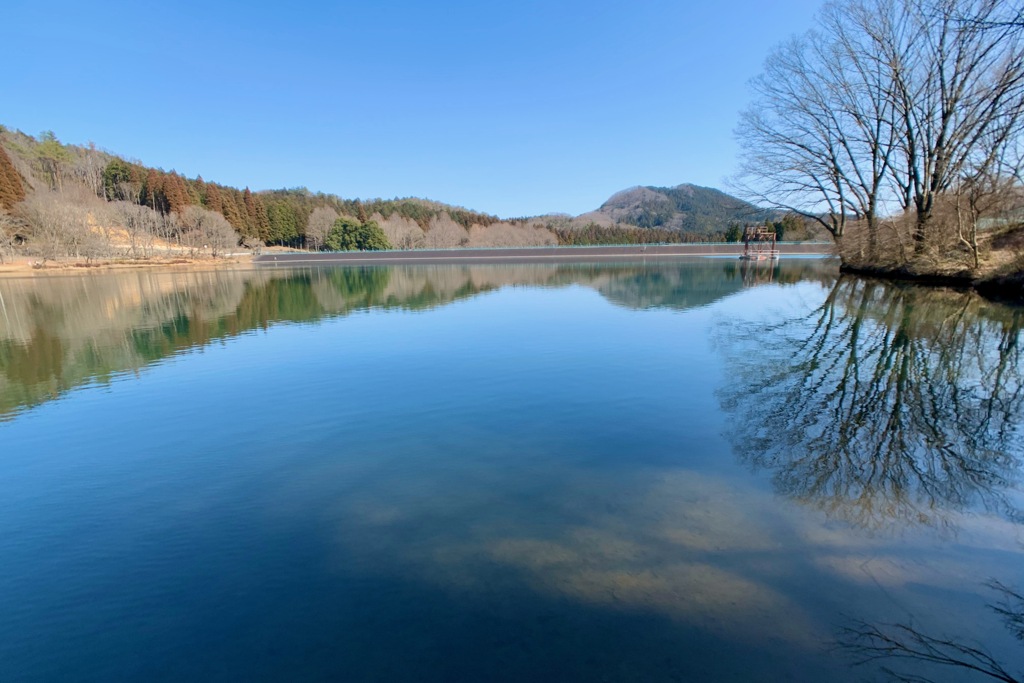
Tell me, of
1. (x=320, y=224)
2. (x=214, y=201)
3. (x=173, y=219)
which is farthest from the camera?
(x=320, y=224)

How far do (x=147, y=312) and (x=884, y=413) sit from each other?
2030 cm

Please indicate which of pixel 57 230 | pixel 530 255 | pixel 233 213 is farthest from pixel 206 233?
→ pixel 530 255

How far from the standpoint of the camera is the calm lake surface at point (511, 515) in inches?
97.0

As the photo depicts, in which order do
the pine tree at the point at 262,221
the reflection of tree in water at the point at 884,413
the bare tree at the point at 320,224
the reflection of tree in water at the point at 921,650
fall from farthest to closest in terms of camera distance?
the bare tree at the point at 320,224 < the pine tree at the point at 262,221 < the reflection of tree in water at the point at 884,413 < the reflection of tree in water at the point at 921,650

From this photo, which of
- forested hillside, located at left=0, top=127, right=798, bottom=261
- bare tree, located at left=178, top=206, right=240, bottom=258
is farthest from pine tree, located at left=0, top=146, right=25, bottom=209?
bare tree, located at left=178, top=206, right=240, bottom=258

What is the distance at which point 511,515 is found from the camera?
11.9 feet

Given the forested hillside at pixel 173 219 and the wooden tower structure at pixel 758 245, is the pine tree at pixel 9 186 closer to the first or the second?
the forested hillside at pixel 173 219

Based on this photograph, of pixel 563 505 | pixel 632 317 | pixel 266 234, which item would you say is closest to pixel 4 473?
pixel 563 505

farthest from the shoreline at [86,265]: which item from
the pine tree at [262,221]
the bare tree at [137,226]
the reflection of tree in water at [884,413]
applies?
the reflection of tree in water at [884,413]

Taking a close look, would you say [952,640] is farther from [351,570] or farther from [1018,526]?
[351,570]

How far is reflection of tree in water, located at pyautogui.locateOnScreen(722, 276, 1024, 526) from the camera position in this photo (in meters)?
3.88

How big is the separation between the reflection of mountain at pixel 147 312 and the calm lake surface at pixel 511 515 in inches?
14.3

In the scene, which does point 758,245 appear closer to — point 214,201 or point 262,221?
point 262,221

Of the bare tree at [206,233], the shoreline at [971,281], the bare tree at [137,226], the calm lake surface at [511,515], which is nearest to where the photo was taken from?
the calm lake surface at [511,515]
